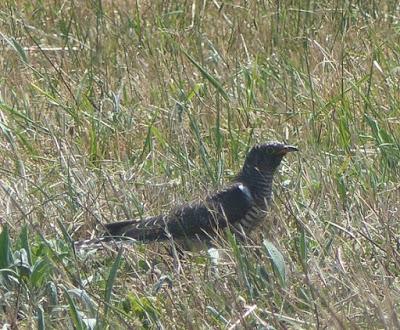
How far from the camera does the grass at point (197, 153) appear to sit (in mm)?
4391

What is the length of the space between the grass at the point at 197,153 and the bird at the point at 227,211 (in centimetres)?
7

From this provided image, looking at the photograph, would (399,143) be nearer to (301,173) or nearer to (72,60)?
(301,173)

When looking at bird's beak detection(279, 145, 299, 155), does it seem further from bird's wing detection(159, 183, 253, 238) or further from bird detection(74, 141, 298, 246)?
bird's wing detection(159, 183, 253, 238)

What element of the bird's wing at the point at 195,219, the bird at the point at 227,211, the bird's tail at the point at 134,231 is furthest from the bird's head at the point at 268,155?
the bird's tail at the point at 134,231

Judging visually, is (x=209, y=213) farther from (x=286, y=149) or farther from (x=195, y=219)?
(x=286, y=149)

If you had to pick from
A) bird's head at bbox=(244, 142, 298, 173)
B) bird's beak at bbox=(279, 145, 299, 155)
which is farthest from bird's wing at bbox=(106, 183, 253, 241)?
bird's beak at bbox=(279, 145, 299, 155)

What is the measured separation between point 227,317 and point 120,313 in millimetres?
358

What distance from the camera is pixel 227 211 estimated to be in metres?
5.63

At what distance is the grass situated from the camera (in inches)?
173

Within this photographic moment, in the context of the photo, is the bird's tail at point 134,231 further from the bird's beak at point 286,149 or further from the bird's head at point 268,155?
the bird's beak at point 286,149

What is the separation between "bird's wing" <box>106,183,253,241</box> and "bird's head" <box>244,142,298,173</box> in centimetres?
13

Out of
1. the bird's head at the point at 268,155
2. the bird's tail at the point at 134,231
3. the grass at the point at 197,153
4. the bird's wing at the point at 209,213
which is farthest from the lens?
the bird's head at the point at 268,155

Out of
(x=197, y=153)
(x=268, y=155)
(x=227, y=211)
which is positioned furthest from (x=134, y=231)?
(x=197, y=153)

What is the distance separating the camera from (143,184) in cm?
597
